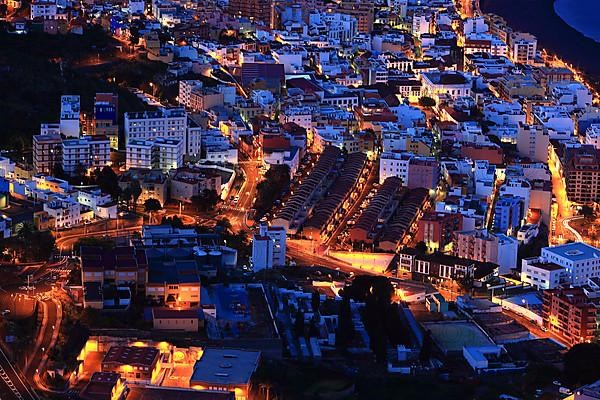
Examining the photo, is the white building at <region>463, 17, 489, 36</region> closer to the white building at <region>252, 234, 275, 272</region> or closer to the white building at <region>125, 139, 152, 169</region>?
→ the white building at <region>125, 139, 152, 169</region>

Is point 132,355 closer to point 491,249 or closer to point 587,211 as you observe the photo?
point 491,249

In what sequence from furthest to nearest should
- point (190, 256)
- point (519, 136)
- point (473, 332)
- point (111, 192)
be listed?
point (519, 136), point (111, 192), point (190, 256), point (473, 332)

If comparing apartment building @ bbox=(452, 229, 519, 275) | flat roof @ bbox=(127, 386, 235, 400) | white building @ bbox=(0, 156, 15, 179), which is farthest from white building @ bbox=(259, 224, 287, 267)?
flat roof @ bbox=(127, 386, 235, 400)

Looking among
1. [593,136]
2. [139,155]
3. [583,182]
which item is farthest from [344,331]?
[593,136]

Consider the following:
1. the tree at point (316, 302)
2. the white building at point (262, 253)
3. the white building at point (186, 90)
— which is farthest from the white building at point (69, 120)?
the tree at point (316, 302)

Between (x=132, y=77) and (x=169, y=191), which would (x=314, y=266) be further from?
(x=132, y=77)

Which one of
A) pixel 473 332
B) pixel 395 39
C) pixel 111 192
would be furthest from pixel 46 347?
pixel 395 39
